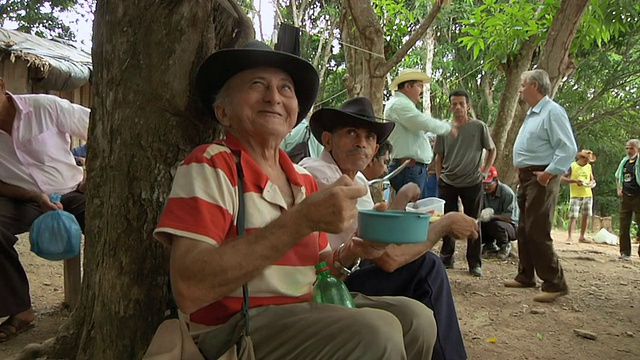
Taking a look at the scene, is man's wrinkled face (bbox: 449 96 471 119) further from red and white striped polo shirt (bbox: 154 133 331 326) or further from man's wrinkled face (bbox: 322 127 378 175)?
red and white striped polo shirt (bbox: 154 133 331 326)

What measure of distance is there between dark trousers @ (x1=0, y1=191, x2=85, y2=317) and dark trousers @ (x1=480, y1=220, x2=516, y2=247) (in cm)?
582

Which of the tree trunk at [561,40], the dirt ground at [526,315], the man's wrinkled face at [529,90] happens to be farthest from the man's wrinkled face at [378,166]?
the tree trunk at [561,40]

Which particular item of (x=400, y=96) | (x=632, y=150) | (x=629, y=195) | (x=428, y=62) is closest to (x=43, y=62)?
(x=400, y=96)

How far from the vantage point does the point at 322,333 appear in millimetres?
1439

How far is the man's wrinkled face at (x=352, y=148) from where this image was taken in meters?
2.78

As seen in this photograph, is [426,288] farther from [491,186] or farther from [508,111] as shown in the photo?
[508,111]

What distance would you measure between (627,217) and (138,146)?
846 cm

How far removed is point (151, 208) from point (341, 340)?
0.97 meters

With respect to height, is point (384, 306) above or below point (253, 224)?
below

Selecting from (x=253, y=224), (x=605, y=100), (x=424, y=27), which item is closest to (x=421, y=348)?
(x=253, y=224)

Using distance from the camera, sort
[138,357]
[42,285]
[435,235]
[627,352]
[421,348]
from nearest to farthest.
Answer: [421,348] < [138,357] < [435,235] < [627,352] < [42,285]

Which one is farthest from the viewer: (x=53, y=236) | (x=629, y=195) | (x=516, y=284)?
(x=629, y=195)

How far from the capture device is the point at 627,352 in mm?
3645

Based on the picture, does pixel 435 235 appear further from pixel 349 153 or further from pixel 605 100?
pixel 605 100
